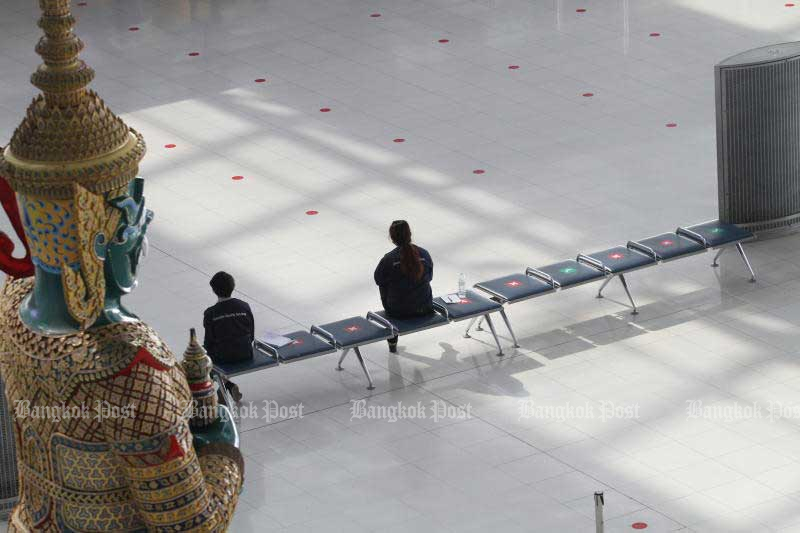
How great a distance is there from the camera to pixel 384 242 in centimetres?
1336

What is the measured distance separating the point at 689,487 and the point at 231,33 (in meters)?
12.4

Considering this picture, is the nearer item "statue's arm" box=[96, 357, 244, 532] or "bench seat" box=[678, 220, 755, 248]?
"statue's arm" box=[96, 357, 244, 532]

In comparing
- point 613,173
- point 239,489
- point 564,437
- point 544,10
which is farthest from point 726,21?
point 239,489

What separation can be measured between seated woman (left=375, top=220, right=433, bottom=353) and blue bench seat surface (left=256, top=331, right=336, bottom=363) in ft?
2.07

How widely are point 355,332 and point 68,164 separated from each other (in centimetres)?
769

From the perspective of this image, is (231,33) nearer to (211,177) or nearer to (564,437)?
(211,177)

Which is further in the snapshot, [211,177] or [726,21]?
[726,21]

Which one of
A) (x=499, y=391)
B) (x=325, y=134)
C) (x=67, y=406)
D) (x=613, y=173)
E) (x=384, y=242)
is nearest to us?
(x=67, y=406)

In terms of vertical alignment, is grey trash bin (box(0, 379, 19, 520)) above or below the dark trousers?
above

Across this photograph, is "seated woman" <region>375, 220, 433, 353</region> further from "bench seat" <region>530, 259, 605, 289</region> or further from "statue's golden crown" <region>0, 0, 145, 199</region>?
"statue's golden crown" <region>0, 0, 145, 199</region>

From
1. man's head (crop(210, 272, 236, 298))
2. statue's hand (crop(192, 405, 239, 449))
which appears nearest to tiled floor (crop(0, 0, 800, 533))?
man's head (crop(210, 272, 236, 298))

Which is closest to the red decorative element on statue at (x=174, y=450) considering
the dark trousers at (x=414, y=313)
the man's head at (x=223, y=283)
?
the man's head at (x=223, y=283)

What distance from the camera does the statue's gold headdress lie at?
3.07 meters

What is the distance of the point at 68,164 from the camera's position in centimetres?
307
